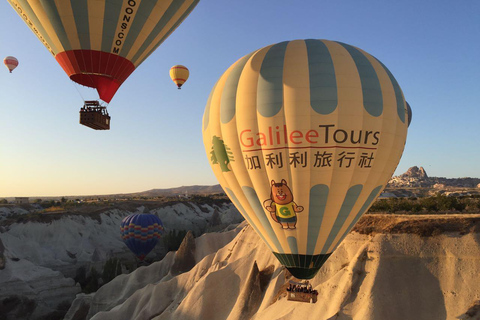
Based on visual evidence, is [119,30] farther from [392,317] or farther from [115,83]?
[392,317]

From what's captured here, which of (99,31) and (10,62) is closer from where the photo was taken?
A: (99,31)

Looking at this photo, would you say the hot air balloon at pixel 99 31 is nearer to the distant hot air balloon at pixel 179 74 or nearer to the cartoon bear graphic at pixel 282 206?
the cartoon bear graphic at pixel 282 206

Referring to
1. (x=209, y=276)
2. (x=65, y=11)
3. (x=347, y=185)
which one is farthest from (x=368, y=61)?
(x=209, y=276)

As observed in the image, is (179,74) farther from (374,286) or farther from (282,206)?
(374,286)

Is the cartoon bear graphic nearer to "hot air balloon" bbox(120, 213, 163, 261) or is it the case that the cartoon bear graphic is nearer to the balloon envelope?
the balloon envelope

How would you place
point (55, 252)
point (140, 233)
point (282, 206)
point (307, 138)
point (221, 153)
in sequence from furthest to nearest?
point (55, 252) < point (140, 233) < point (221, 153) < point (282, 206) < point (307, 138)

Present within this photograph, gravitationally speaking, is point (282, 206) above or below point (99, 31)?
below

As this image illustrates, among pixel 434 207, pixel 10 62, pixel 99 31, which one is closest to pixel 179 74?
pixel 99 31
